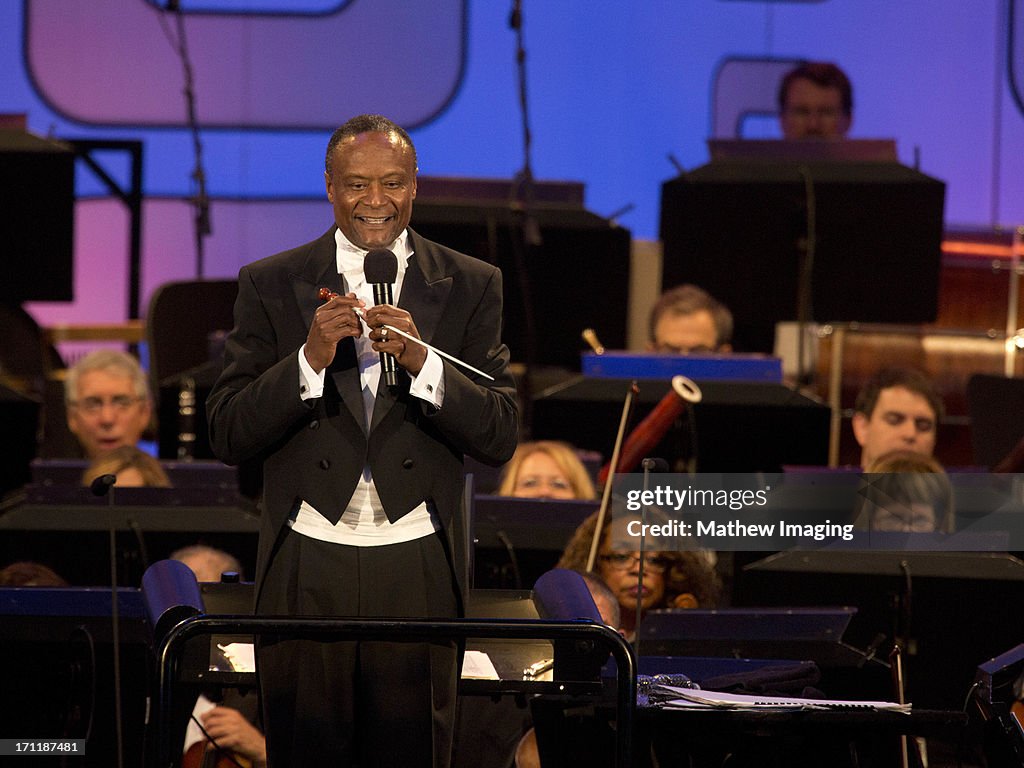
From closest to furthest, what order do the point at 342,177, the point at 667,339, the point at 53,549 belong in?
the point at 342,177, the point at 53,549, the point at 667,339

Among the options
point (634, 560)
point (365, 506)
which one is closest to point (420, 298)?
point (365, 506)

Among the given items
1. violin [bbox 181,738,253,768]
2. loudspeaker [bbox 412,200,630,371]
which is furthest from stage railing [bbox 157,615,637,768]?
loudspeaker [bbox 412,200,630,371]

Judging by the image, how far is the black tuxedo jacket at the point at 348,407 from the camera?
247cm

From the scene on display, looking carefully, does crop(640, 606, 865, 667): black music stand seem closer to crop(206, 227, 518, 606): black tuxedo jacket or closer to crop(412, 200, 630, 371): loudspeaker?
crop(206, 227, 518, 606): black tuxedo jacket

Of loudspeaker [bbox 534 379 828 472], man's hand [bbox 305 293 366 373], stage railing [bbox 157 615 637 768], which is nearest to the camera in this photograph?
stage railing [bbox 157 615 637 768]

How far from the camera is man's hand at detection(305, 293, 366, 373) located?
2.37 meters

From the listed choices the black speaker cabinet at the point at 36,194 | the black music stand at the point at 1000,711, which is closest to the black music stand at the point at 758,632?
the black music stand at the point at 1000,711

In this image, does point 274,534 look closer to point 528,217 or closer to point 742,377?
point 742,377

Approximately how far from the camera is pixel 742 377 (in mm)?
4934

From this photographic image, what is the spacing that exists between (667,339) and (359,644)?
309 centimetres

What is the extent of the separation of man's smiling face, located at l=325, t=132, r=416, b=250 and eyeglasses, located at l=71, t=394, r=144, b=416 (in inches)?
119

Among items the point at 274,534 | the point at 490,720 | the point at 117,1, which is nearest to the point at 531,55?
the point at 117,1

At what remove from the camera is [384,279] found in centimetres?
243

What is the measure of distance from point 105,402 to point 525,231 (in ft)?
5.08
